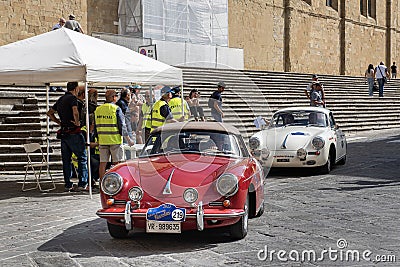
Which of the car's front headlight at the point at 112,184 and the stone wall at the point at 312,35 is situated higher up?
the stone wall at the point at 312,35

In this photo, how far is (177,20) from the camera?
2831 cm

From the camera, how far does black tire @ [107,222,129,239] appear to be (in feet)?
20.6

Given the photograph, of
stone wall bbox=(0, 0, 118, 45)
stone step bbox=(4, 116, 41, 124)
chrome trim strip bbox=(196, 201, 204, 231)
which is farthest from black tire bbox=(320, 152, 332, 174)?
stone wall bbox=(0, 0, 118, 45)

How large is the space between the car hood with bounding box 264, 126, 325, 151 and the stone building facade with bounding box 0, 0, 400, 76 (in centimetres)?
1421

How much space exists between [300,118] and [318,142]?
1054mm

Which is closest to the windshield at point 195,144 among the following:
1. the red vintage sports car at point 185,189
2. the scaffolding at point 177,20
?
the red vintage sports car at point 185,189

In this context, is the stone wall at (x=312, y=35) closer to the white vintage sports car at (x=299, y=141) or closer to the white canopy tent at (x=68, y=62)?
the white vintage sports car at (x=299, y=141)

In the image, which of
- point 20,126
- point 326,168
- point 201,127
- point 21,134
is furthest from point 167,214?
point 20,126

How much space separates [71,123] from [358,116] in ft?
54.1

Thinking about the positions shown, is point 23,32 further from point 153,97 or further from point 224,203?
point 224,203

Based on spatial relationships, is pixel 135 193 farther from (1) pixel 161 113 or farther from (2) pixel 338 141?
(2) pixel 338 141

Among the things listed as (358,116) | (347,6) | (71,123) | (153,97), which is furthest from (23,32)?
(347,6)

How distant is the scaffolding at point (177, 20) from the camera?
2661cm

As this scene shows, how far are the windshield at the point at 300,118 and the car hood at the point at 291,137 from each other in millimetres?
242
